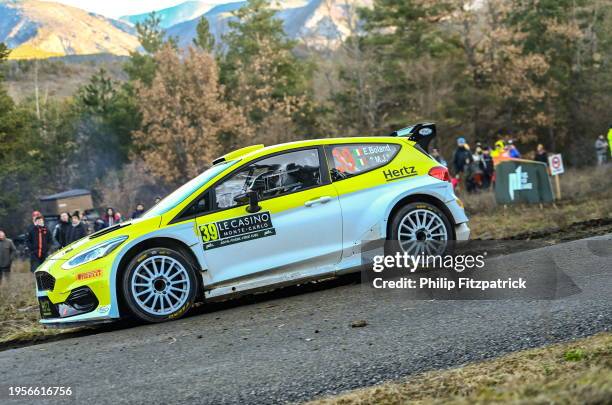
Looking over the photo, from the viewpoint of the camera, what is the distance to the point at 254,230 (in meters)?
8.36

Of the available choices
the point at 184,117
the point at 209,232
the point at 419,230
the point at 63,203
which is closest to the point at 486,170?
the point at 419,230

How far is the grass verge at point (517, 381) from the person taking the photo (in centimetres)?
374

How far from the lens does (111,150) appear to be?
179 feet

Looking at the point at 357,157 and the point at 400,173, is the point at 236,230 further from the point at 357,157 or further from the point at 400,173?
the point at 400,173

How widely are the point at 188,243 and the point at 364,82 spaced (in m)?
38.7

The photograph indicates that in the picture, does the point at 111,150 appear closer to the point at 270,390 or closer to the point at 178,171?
the point at 178,171

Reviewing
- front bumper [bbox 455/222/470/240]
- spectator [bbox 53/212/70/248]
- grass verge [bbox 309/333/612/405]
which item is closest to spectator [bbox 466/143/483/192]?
spectator [bbox 53/212/70/248]

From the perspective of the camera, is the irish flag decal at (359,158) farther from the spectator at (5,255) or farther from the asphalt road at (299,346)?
the spectator at (5,255)

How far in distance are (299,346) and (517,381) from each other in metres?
2.28

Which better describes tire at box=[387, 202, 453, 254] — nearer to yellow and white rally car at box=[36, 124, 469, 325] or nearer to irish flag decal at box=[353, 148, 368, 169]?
yellow and white rally car at box=[36, 124, 469, 325]

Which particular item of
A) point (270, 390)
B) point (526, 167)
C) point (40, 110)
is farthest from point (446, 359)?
point (40, 110)

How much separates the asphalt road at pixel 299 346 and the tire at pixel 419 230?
0.88 meters

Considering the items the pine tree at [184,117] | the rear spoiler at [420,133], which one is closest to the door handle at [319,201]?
the rear spoiler at [420,133]

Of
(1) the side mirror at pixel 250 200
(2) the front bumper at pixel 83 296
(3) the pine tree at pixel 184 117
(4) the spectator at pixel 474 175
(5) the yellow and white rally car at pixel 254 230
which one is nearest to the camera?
(2) the front bumper at pixel 83 296
